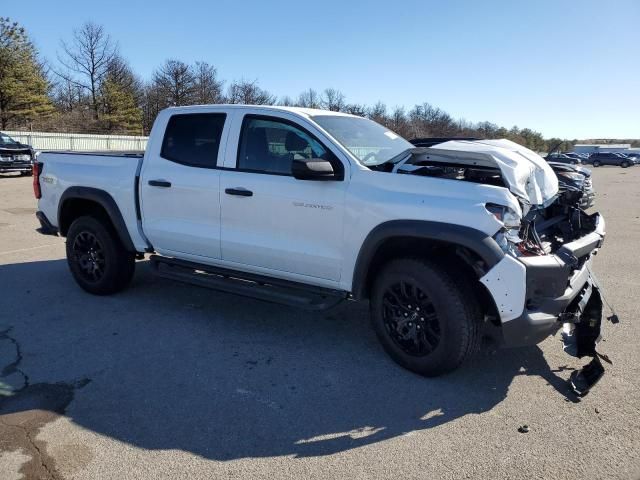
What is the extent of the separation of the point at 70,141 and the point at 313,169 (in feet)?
113

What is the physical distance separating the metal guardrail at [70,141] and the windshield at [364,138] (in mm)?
28059

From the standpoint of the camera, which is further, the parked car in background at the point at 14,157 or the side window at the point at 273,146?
the parked car in background at the point at 14,157

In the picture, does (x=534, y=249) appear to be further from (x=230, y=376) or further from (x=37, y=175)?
(x=37, y=175)

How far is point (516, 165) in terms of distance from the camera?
3.76m

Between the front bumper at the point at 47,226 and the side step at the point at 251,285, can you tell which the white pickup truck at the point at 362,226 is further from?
the front bumper at the point at 47,226

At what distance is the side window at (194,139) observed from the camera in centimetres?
497

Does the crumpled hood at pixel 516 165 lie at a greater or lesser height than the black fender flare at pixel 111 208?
greater

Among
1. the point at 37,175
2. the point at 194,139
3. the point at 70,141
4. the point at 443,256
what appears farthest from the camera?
the point at 70,141

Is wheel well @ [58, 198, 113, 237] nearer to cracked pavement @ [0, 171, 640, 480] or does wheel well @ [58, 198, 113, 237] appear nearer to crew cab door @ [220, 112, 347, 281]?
cracked pavement @ [0, 171, 640, 480]

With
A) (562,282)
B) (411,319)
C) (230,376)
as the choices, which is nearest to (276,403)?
(230,376)

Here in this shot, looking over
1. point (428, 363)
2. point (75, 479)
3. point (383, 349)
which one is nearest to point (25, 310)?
point (75, 479)

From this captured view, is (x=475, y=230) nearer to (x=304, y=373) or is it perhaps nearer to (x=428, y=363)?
(x=428, y=363)

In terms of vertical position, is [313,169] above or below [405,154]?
below

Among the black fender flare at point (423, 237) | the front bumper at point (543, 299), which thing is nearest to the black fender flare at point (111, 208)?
the black fender flare at point (423, 237)
